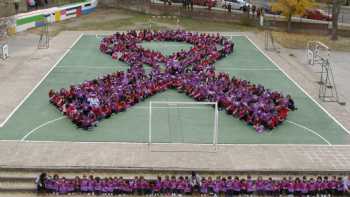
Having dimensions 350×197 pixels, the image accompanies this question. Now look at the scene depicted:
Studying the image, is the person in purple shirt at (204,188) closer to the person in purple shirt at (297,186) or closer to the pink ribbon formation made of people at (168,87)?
the person in purple shirt at (297,186)

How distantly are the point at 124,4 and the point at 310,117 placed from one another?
30.5 meters

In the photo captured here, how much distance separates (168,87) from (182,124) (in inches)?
199

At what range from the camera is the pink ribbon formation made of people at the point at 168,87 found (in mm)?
23703

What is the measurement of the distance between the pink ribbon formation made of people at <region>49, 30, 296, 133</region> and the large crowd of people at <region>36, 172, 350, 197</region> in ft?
16.6

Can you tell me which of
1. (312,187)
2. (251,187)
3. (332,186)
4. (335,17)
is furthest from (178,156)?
(335,17)

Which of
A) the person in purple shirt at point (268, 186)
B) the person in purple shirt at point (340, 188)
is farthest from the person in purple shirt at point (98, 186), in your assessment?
the person in purple shirt at point (340, 188)

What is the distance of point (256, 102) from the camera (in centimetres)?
2459

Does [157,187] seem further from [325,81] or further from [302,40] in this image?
[302,40]

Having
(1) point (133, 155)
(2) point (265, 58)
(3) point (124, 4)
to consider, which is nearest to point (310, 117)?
(1) point (133, 155)

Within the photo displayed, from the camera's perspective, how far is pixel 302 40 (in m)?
41.5

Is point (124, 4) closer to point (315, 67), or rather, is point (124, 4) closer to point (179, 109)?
point (315, 67)

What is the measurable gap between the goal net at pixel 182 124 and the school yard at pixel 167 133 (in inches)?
1.7

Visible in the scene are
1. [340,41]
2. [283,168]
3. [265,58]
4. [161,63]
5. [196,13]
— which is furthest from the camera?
[196,13]

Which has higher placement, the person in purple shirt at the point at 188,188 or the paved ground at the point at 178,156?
the paved ground at the point at 178,156
